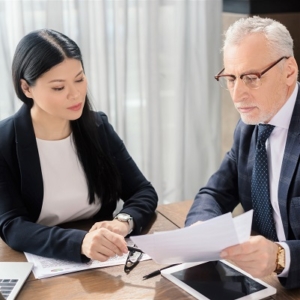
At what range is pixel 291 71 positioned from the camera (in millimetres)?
1782

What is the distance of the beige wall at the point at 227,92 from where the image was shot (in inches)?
117

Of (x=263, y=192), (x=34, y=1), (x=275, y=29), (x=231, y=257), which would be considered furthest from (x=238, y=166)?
(x=34, y=1)

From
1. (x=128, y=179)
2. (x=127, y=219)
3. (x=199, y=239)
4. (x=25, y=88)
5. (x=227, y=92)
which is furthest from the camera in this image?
(x=227, y=92)

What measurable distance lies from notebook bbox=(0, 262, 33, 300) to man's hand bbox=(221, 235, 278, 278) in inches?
21.3

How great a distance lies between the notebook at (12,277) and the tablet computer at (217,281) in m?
0.38

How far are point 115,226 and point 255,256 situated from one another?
0.53 m

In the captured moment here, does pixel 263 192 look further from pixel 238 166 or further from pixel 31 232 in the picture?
pixel 31 232

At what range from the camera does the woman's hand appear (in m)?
1.64

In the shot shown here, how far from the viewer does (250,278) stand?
1507mm

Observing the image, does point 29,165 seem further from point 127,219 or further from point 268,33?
point 268,33

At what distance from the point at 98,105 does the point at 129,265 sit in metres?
1.41

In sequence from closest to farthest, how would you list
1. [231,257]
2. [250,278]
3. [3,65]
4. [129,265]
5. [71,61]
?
1. [231,257]
2. [250,278]
3. [129,265]
4. [71,61]
5. [3,65]

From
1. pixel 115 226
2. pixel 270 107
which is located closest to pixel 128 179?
pixel 115 226

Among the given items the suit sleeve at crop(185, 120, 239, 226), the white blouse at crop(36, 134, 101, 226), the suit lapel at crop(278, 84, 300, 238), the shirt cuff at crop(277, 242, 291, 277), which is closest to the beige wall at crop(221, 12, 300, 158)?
the suit sleeve at crop(185, 120, 239, 226)
